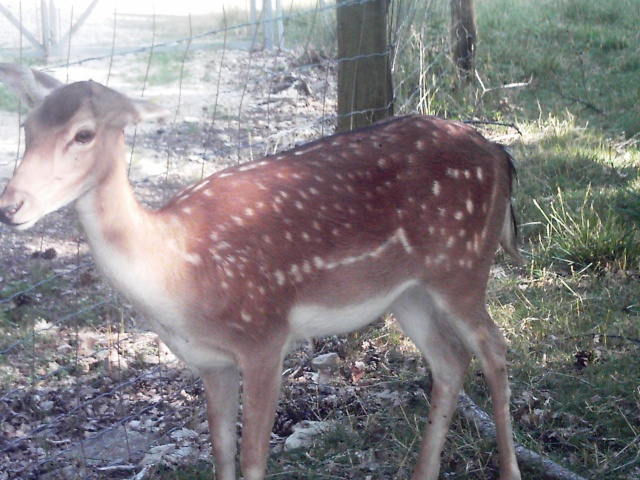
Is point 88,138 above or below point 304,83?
above

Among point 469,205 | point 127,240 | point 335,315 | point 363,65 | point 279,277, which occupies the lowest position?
point 335,315

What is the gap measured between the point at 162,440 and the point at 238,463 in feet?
1.35

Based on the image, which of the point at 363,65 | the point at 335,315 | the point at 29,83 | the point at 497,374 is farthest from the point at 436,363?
the point at 29,83

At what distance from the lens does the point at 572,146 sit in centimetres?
757

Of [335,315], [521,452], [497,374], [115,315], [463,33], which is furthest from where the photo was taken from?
[463,33]

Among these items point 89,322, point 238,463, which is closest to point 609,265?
point 238,463

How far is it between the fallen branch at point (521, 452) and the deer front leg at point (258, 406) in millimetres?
1233

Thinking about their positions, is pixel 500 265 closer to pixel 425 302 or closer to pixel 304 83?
pixel 425 302

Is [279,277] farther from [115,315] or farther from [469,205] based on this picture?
[115,315]

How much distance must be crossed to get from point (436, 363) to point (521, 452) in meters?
0.56

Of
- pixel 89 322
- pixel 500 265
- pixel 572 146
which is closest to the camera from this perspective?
pixel 89 322

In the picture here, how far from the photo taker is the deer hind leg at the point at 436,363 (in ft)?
13.2

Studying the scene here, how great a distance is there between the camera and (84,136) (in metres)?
3.00

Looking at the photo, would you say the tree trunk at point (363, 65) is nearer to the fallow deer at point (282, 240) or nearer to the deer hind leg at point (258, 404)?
the fallow deer at point (282, 240)
